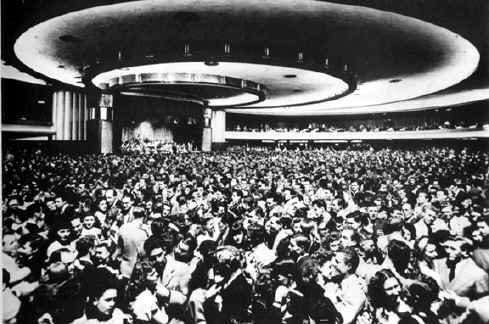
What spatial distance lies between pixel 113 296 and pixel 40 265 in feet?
3.96

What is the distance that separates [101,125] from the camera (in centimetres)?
1705

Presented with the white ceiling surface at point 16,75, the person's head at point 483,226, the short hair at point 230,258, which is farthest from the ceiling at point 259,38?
the short hair at point 230,258

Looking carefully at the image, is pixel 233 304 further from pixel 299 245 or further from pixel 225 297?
pixel 299 245

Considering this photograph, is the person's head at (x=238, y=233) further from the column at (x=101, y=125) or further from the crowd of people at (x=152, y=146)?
the crowd of people at (x=152, y=146)

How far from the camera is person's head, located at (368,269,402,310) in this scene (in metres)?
3.51

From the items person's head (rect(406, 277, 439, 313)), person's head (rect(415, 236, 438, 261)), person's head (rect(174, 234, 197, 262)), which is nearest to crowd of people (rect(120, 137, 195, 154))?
person's head (rect(174, 234, 197, 262))

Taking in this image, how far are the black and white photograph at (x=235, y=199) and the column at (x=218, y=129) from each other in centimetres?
1146

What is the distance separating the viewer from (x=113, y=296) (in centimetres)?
344

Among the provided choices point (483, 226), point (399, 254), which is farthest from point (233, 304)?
point (483, 226)

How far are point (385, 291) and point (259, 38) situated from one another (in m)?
7.20

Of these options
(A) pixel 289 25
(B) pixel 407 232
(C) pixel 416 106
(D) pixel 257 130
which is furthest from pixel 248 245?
(D) pixel 257 130

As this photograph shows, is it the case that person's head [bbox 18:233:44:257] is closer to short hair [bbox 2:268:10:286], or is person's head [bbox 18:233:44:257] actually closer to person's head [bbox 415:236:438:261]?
short hair [bbox 2:268:10:286]

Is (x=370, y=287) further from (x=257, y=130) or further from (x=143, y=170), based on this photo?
(x=257, y=130)

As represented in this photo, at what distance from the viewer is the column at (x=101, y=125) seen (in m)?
17.0
